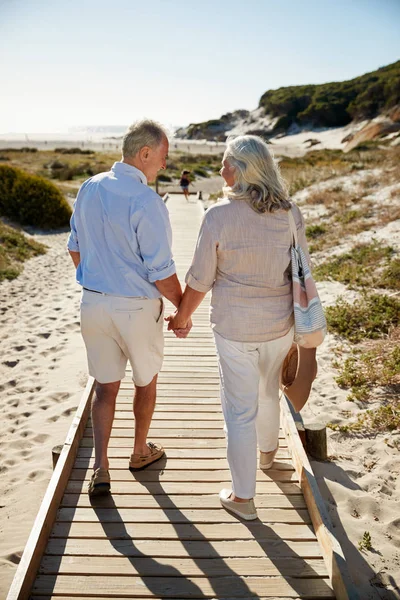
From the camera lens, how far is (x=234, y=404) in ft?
9.52

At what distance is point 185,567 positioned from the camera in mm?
2775

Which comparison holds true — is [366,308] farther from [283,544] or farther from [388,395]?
[283,544]

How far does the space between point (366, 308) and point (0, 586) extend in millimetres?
5325

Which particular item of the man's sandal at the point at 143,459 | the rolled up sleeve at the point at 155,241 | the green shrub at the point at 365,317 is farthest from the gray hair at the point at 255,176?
the green shrub at the point at 365,317

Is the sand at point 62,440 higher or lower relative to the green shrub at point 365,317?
lower

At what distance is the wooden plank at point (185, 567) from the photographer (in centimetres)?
273

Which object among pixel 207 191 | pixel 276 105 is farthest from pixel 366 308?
pixel 276 105

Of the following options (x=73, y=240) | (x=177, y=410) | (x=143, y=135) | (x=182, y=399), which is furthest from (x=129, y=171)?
(x=182, y=399)

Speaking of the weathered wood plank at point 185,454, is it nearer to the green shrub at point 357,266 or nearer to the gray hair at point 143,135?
the gray hair at point 143,135

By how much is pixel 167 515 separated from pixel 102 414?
71 cm

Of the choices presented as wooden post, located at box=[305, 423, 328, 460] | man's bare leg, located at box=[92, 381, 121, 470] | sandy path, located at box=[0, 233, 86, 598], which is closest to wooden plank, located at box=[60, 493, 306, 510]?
man's bare leg, located at box=[92, 381, 121, 470]

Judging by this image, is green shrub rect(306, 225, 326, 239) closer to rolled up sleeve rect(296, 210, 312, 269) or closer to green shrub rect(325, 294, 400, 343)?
green shrub rect(325, 294, 400, 343)

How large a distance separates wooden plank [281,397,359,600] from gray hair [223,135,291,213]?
5.58 feet

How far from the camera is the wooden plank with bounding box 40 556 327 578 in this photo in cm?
273
